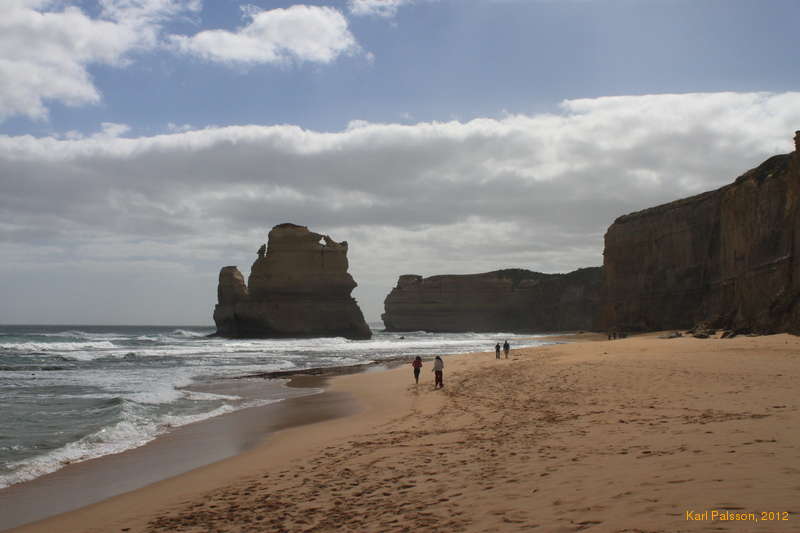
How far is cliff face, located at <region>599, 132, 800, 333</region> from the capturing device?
2512cm

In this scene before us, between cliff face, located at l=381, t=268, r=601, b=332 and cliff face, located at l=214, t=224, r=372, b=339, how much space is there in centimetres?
4500

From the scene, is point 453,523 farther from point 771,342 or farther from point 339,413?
point 771,342

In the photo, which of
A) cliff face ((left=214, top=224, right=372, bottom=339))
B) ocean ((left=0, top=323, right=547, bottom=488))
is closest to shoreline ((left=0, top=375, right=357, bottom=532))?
ocean ((left=0, top=323, right=547, bottom=488))

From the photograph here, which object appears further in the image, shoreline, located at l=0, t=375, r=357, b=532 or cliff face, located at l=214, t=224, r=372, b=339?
cliff face, located at l=214, t=224, r=372, b=339

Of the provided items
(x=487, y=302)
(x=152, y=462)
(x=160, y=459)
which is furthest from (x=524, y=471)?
(x=487, y=302)

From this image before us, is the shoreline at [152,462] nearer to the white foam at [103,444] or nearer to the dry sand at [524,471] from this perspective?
the white foam at [103,444]

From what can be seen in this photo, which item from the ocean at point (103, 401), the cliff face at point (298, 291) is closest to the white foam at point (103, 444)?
the ocean at point (103, 401)

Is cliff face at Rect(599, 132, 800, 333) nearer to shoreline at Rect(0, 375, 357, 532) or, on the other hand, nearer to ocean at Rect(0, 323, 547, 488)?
shoreline at Rect(0, 375, 357, 532)

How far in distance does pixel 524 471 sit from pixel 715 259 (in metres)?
46.6

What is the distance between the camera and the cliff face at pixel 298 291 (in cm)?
7056

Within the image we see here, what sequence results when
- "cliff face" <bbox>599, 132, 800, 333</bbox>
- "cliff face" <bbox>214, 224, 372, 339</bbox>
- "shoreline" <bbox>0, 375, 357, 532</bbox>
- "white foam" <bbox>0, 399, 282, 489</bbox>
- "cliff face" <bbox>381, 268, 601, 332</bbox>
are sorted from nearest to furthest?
"shoreline" <bbox>0, 375, 357, 532</bbox> < "white foam" <bbox>0, 399, 282, 489</bbox> < "cliff face" <bbox>599, 132, 800, 333</bbox> < "cliff face" <bbox>214, 224, 372, 339</bbox> < "cliff face" <bbox>381, 268, 601, 332</bbox>

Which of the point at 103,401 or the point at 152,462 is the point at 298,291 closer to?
the point at 103,401

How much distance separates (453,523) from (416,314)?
4521 inches

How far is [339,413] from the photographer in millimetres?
15727
